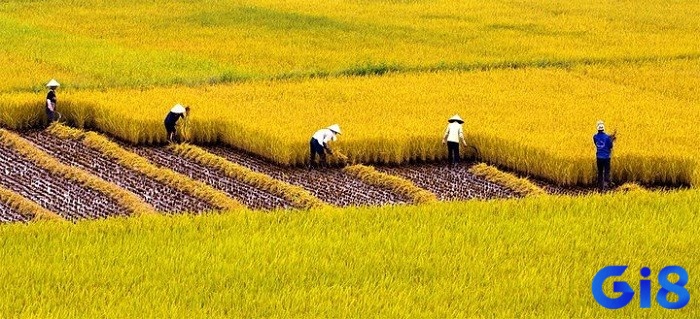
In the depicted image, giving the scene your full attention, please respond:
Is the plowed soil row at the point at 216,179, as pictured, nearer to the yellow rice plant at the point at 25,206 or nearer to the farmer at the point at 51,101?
the farmer at the point at 51,101

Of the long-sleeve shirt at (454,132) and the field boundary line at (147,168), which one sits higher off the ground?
the long-sleeve shirt at (454,132)

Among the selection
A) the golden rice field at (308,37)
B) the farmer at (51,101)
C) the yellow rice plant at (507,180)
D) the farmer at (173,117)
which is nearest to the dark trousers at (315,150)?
the yellow rice plant at (507,180)

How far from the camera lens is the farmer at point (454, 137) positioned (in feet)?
46.9

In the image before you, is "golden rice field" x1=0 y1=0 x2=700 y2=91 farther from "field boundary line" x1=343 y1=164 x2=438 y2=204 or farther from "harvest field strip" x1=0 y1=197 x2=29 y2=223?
"harvest field strip" x1=0 y1=197 x2=29 y2=223

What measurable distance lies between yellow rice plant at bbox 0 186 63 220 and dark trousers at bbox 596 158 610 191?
471cm

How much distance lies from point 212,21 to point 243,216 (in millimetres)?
17069

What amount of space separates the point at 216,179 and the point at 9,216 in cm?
234

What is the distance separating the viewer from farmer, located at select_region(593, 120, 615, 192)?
13.0 m

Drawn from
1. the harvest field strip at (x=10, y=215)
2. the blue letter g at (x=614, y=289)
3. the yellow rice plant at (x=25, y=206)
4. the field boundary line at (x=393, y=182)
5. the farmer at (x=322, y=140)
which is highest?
the farmer at (x=322, y=140)

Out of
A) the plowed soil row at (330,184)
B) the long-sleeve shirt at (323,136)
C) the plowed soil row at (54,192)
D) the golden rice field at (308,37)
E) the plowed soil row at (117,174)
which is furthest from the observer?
the golden rice field at (308,37)

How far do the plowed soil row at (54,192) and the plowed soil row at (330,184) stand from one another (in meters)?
1.82

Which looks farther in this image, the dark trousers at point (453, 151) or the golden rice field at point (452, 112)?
the dark trousers at point (453, 151)

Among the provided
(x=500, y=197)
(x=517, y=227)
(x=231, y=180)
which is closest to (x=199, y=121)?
(x=231, y=180)

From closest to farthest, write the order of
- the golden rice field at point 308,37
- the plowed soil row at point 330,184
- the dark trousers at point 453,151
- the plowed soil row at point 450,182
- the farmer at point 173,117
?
the plowed soil row at point 330,184
the plowed soil row at point 450,182
the dark trousers at point 453,151
the farmer at point 173,117
the golden rice field at point 308,37
